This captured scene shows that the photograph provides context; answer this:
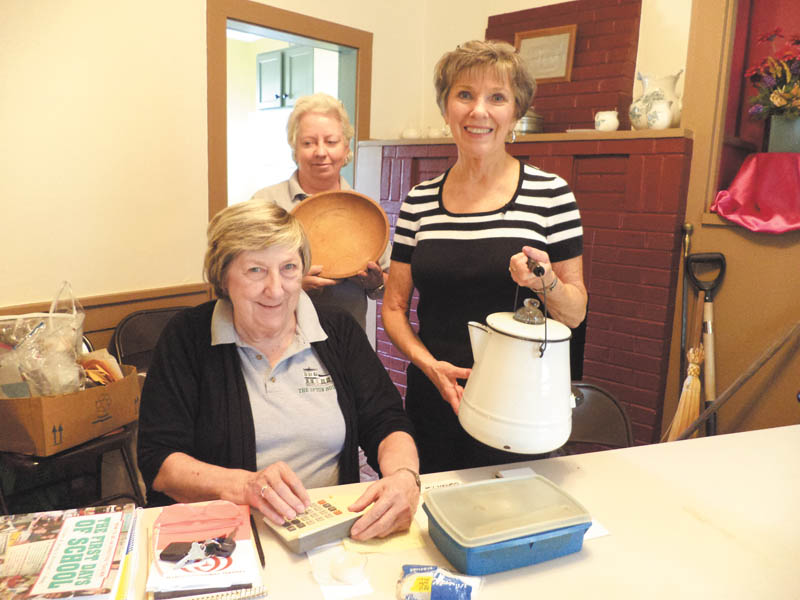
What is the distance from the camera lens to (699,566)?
1.04 m

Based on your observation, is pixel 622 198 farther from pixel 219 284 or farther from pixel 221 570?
pixel 221 570

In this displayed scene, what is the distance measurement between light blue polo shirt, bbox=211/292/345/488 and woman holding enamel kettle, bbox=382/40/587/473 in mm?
246

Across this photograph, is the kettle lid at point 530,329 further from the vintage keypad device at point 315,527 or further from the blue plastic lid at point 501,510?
the vintage keypad device at point 315,527

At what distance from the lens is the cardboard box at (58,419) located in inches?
74.9

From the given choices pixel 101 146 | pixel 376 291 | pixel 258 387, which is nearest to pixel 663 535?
pixel 258 387

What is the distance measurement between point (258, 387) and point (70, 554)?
0.52 metres

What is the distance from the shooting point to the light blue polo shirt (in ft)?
4.53

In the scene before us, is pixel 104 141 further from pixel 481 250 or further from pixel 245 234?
pixel 481 250

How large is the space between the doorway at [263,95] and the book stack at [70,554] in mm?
4235

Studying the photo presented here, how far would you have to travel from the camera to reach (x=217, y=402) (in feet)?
4.51

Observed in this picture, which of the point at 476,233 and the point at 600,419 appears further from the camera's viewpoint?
the point at 600,419

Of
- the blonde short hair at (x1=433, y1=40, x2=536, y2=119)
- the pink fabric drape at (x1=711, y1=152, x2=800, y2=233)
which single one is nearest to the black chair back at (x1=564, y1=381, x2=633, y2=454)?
the blonde short hair at (x1=433, y1=40, x2=536, y2=119)

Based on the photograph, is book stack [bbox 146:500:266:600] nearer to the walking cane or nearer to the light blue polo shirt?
the light blue polo shirt

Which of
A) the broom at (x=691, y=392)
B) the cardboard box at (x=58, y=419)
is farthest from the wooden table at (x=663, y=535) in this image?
the broom at (x=691, y=392)
